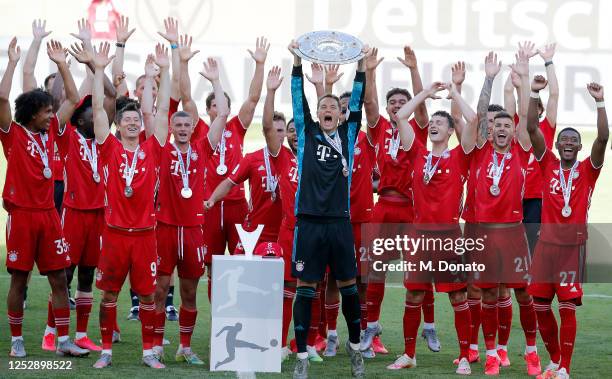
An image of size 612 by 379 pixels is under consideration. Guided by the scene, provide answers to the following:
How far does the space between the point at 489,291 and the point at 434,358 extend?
892 mm

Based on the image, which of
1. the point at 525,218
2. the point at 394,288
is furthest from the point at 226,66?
the point at 525,218

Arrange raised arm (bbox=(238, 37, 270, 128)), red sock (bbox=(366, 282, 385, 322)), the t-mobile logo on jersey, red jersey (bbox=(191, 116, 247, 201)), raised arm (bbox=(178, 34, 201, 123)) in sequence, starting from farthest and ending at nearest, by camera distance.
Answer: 1. red jersey (bbox=(191, 116, 247, 201))
2. red sock (bbox=(366, 282, 385, 322))
3. raised arm (bbox=(178, 34, 201, 123))
4. raised arm (bbox=(238, 37, 270, 128))
5. the t-mobile logo on jersey

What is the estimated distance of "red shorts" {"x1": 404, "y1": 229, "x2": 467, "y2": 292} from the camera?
9.05 metres

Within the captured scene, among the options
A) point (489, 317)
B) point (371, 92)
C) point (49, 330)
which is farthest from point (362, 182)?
point (49, 330)

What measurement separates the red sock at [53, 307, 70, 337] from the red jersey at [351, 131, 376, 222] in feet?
8.79

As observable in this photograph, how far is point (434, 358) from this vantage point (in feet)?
31.4

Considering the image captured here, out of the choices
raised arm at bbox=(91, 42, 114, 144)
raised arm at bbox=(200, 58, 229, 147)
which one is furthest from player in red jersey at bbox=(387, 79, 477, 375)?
raised arm at bbox=(91, 42, 114, 144)

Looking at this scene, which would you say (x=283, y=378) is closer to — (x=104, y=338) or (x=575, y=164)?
(x=104, y=338)

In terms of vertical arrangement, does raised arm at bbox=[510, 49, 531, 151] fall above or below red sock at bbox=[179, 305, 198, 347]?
above

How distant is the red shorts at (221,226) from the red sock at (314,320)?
126 centimetres

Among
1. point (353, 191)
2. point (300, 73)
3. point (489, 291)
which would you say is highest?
point (300, 73)

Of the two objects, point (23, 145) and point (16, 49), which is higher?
point (16, 49)

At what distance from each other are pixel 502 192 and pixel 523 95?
91 centimetres

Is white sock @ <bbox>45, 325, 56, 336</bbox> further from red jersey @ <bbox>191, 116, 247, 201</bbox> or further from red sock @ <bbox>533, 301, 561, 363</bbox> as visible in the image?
red sock @ <bbox>533, 301, 561, 363</bbox>
